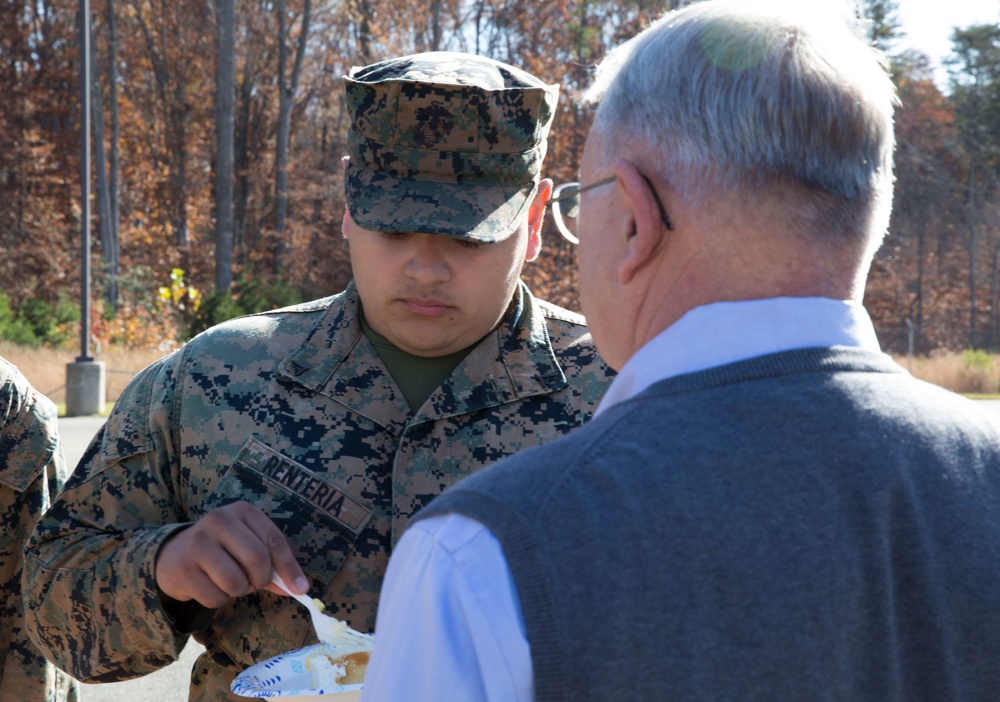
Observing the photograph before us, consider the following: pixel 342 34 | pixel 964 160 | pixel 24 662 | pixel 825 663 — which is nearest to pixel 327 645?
pixel 825 663

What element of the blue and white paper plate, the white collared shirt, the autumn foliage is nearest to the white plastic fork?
the blue and white paper plate

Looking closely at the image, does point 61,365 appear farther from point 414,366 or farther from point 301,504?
point 301,504

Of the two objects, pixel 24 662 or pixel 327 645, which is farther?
pixel 24 662

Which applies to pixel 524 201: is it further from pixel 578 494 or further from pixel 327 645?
pixel 578 494

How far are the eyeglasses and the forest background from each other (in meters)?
17.3

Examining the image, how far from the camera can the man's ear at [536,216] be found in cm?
227

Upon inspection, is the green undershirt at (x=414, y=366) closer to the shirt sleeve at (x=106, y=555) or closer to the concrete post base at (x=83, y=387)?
the shirt sleeve at (x=106, y=555)

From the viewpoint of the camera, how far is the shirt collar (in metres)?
1.09

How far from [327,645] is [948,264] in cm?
3940

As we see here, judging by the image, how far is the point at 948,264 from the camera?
1464 inches

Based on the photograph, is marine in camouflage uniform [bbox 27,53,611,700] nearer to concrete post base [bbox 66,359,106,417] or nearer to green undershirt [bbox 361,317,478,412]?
green undershirt [bbox 361,317,478,412]

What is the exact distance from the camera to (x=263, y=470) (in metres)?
2.01

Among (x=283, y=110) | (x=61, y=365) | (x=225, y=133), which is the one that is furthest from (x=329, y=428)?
(x=283, y=110)

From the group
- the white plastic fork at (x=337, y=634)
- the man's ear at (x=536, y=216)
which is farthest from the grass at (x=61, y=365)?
the white plastic fork at (x=337, y=634)
